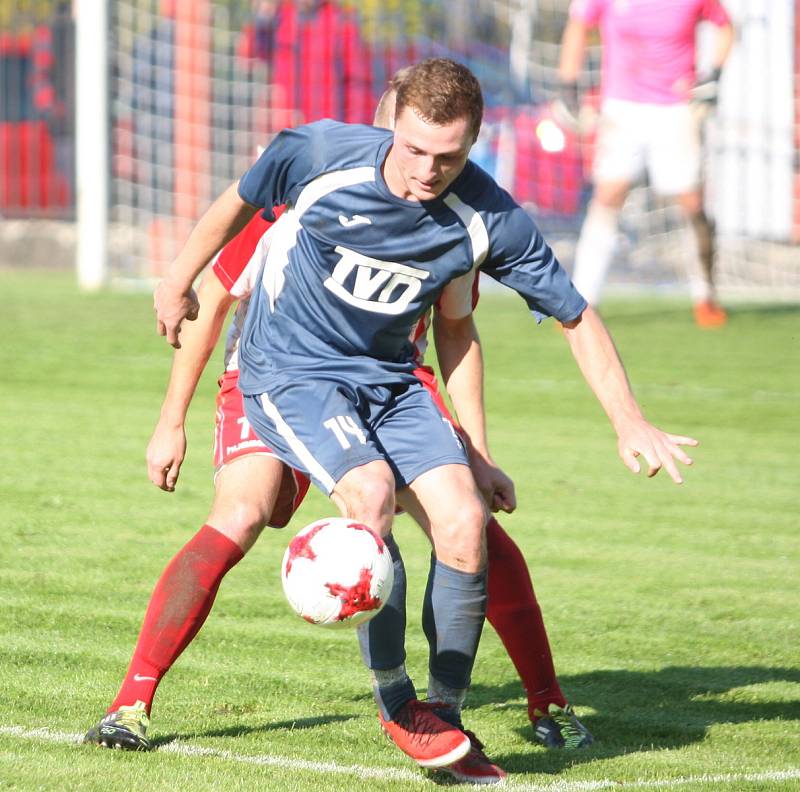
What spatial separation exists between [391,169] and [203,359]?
0.73 metres

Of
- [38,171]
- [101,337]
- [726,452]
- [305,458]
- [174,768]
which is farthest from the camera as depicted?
[38,171]

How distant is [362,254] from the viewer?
415 centimetres

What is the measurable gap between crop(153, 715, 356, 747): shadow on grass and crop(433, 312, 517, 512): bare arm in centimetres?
72

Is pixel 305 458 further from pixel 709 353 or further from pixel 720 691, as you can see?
pixel 709 353

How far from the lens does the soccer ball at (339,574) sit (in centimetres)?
373

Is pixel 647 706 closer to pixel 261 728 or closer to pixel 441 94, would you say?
pixel 261 728

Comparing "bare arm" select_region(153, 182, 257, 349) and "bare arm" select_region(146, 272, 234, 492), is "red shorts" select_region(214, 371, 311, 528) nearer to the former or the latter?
"bare arm" select_region(146, 272, 234, 492)

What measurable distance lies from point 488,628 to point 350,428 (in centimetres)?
169

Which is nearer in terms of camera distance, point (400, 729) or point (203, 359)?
point (400, 729)

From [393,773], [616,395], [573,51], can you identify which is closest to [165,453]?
[393,773]

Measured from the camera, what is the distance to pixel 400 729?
396cm

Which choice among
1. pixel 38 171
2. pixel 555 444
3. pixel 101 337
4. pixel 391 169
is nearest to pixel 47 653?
pixel 391 169

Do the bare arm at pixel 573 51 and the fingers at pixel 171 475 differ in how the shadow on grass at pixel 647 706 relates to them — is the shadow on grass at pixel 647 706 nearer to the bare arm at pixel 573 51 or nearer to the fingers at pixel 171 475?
the fingers at pixel 171 475

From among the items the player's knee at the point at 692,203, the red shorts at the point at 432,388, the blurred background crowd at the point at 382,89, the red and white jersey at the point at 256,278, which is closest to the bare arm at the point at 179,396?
the red and white jersey at the point at 256,278
